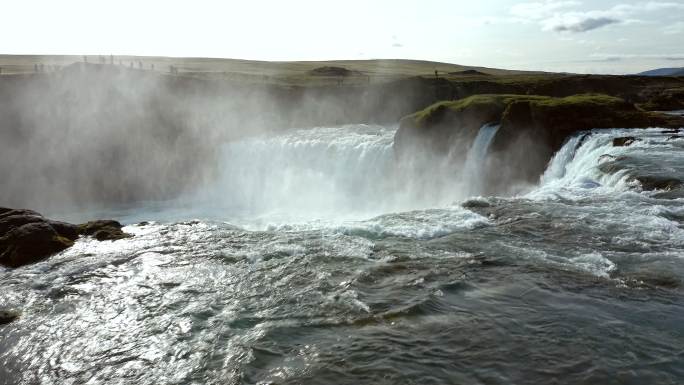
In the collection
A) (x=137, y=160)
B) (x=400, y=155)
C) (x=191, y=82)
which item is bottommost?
(x=137, y=160)

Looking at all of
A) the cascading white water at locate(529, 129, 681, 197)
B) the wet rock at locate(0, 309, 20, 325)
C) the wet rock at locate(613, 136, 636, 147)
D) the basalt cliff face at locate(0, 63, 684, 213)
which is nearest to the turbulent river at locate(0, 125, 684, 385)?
the cascading white water at locate(529, 129, 681, 197)

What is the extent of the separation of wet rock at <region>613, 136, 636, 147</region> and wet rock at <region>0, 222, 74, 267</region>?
22.3 m

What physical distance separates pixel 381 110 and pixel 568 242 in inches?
1489

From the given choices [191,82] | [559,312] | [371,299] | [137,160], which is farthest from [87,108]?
[559,312]

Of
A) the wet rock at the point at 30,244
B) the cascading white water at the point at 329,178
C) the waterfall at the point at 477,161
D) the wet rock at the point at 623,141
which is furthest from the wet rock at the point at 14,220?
the wet rock at the point at 623,141

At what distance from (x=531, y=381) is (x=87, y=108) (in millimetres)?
41919

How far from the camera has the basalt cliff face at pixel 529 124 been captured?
2577 centimetres

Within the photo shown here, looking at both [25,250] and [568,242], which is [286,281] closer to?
[568,242]

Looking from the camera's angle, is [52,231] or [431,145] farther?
[431,145]

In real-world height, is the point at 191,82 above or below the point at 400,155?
above

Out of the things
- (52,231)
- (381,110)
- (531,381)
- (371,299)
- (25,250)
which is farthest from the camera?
(381,110)

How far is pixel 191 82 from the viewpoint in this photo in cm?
4656

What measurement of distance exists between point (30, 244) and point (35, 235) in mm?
474

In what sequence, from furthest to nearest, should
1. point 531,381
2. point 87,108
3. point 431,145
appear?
point 87,108, point 431,145, point 531,381
